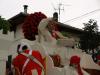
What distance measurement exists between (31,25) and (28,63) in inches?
42.8

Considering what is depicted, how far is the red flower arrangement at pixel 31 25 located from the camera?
5906 millimetres

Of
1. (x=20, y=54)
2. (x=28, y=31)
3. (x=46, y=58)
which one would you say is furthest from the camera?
(x=28, y=31)

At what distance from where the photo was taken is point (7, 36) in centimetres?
563

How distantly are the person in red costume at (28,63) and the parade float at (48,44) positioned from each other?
0.74 feet

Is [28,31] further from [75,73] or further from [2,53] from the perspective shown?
[75,73]

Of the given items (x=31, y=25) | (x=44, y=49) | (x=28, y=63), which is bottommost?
(x=28, y=63)

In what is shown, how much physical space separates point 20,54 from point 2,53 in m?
0.43

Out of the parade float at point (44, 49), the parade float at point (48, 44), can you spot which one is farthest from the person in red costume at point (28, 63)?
the parade float at point (48, 44)

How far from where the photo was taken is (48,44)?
19.9 ft

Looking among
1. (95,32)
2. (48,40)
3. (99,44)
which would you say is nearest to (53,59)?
(48,40)

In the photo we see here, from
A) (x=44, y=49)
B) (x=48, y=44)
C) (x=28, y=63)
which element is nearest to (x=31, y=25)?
(x=48, y=44)

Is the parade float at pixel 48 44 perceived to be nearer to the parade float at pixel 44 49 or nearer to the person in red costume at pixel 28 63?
the parade float at pixel 44 49

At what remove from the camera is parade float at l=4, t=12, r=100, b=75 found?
5578 mm

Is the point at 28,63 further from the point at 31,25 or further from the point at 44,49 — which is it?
the point at 31,25
